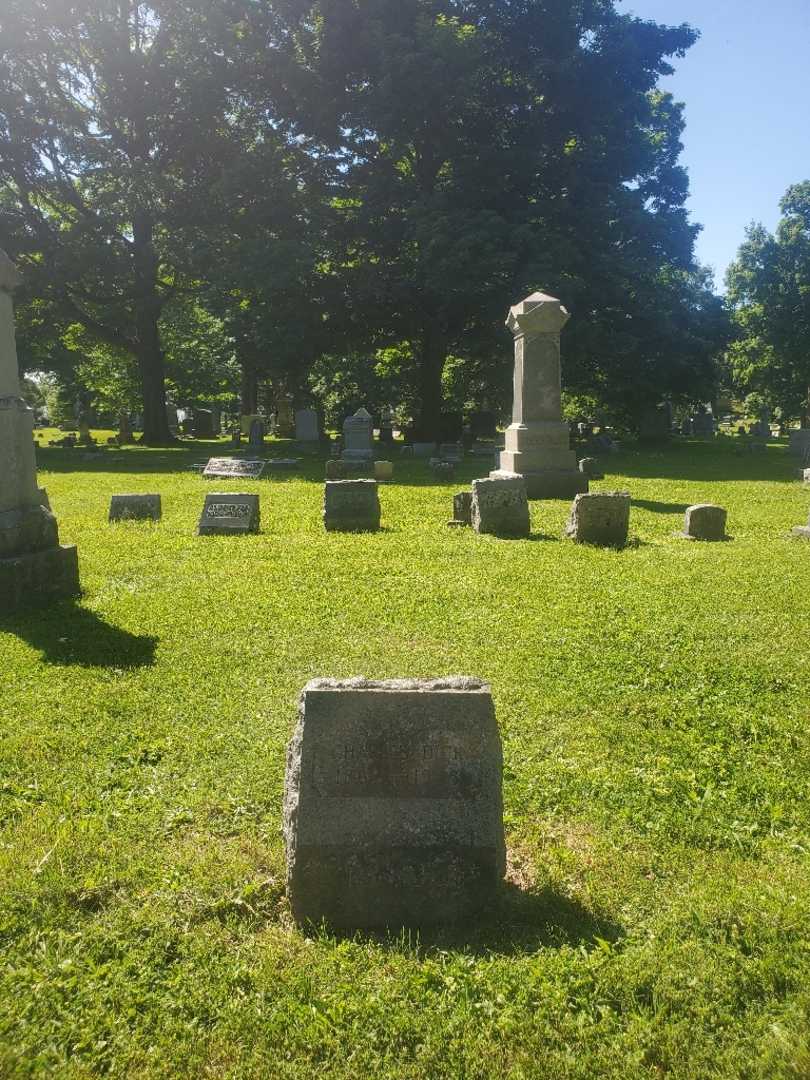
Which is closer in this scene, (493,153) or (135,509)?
(135,509)

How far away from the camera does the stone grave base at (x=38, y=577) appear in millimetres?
6949

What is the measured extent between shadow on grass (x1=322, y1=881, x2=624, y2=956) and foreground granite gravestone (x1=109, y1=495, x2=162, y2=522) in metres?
10.2

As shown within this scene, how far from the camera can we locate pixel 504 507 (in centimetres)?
1059

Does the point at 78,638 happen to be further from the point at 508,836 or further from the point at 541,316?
the point at 541,316

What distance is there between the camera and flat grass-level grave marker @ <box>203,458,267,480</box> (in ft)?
59.9

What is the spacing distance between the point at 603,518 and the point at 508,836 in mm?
7096

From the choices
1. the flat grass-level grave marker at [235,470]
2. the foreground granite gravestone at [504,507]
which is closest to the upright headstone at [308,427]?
the flat grass-level grave marker at [235,470]

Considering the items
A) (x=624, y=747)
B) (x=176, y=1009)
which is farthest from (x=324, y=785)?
(x=624, y=747)

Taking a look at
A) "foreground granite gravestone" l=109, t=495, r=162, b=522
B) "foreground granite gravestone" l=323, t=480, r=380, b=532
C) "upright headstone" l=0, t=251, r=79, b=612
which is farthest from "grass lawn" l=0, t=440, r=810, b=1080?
"foreground granite gravestone" l=109, t=495, r=162, b=522

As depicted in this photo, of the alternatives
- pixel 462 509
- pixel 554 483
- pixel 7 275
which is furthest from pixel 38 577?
pixel 554 483

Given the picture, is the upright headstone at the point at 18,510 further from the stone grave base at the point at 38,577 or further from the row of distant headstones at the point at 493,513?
the row of distant headstones at the point at 493,513

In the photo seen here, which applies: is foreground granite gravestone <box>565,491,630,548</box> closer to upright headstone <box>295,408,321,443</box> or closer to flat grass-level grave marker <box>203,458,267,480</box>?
flat grass-level grave marker <box>203,458,267,480</box>

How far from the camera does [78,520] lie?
12234 millimetres

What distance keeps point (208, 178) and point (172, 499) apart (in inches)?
677
